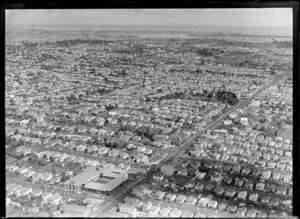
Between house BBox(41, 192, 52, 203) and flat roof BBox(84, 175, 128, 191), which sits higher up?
flat roof BBox(84, 175, 128, 191)

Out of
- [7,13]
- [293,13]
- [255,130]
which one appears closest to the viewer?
[293,13]

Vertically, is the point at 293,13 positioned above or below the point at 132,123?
above

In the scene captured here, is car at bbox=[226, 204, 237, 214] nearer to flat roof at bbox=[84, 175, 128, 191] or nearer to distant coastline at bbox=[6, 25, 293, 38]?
flat roof at bbox=[84, 175, 128, 191]

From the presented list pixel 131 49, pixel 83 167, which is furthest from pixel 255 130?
pixel 83 167

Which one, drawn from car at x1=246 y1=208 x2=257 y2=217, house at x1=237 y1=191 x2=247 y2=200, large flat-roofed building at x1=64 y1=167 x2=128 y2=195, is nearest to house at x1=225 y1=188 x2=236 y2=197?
house at x1=237 y1=191 x2=247 y2=200

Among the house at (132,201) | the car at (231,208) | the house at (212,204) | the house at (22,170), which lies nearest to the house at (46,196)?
the house at (22,170)

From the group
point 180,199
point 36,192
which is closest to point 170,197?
point 180,199

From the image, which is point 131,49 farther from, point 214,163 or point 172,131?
point 214,163

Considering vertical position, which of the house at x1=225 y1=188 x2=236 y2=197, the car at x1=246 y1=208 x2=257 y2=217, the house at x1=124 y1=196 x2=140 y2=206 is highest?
the house at x1=225 y1=188 x2=236 y2=197

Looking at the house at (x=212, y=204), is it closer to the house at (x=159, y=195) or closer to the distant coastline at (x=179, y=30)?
the house at (x=159, y=195)
